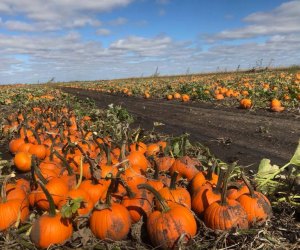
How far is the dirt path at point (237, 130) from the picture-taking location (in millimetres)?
7625

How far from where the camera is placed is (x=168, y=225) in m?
3.46

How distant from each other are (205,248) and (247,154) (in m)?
4.31

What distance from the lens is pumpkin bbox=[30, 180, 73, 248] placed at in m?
3.54

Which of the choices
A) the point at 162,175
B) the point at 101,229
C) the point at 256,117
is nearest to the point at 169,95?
the point at 256,117

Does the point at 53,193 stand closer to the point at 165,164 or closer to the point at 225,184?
the point at 165,164

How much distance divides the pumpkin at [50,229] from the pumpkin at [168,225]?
833mm

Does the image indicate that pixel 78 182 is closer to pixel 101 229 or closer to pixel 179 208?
pixel 101 229

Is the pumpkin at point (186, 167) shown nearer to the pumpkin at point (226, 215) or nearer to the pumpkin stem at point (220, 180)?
the pumpkin stem at point (220, 180)

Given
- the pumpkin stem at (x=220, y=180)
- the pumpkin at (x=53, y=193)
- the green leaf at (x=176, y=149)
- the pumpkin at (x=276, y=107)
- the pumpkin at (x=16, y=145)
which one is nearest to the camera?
the pumpkin stem at (x=220, y=180)

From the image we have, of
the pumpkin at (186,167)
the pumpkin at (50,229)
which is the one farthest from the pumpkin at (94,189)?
the pumpkin at (186,167)

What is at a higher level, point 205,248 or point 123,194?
point 123,194

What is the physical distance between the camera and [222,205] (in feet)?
12.0

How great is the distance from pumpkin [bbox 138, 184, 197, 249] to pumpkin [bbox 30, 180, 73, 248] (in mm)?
833

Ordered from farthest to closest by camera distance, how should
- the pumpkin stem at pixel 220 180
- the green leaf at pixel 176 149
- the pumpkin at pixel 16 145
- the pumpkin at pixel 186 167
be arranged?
1. the pumpkin at pixel 16 145
2. the green leaf at pixel 176 149
3. the pumpkin at pixel 186 167
4. the pumpkin stem at pixel 220 180
